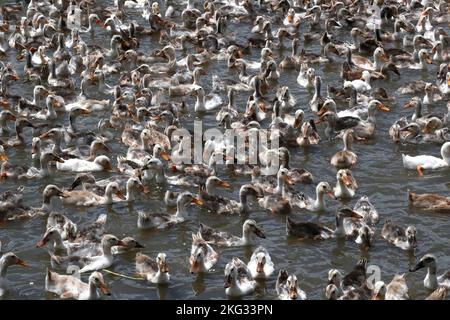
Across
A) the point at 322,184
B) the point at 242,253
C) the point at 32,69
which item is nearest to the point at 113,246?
the point at 242,253

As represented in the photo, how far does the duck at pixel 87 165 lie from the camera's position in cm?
2214

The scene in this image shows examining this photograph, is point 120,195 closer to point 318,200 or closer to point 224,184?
point 224,184

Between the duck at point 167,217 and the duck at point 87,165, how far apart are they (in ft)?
8.59

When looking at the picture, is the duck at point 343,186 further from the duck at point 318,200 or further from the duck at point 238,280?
the duck at point 238,280

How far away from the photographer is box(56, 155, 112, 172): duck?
22.1 m

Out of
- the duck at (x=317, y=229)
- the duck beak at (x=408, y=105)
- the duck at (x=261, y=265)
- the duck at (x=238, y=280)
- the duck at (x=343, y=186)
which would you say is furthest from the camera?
the duck beak at (x=408, y=105)

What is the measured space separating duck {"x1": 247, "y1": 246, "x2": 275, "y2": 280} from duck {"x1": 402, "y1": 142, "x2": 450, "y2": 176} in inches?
203

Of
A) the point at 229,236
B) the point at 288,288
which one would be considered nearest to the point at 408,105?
the point at 229,236

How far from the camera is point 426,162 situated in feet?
71.7

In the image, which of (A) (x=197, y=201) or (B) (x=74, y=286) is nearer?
(B) (x=74, y=286)

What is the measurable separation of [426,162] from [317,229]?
4.05 m

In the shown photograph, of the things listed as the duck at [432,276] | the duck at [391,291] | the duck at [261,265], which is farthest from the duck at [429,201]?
the duck at [261,265]

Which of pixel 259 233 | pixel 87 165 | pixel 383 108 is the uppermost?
pixel 383 108

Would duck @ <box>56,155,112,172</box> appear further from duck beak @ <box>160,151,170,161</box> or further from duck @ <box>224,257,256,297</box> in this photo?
duck @ <box>224,257,256,297</box>
